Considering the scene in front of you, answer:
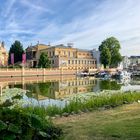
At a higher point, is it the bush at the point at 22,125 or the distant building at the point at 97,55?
the distant building at the point at 97,55

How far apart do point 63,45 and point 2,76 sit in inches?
2151

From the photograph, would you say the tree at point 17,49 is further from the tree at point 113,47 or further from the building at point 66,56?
the tree at point 113,47

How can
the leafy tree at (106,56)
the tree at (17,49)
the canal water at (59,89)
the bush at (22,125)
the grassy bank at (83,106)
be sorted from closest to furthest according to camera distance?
the bush at (22,125) < the grassy bank at (83,106) < the canal water at (59,89) < the leafy tree at (106,56) < the tree at (17,49)

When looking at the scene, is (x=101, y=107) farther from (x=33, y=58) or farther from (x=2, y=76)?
(x=33, y=58)

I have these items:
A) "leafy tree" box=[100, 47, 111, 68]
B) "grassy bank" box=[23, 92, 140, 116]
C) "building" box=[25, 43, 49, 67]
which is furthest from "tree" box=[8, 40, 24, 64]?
"grassy bank" box=[23, 92, 140, 116]

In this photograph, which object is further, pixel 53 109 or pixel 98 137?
pixel 53 109

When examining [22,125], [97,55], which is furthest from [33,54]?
[22,125]

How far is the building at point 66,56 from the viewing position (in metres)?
127

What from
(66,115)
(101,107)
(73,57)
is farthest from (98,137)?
(73,57)

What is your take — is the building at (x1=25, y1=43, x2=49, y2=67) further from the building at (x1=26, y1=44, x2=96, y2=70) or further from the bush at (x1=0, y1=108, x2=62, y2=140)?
the bush at (x1=0, y1=108, x2=62, y2=140)

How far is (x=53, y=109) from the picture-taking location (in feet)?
48.6

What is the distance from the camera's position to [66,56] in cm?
13025

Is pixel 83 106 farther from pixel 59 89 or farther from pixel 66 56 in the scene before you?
pixel 66 56

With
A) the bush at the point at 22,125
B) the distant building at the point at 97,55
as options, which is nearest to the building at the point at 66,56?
the distant building at the point at 97,55
